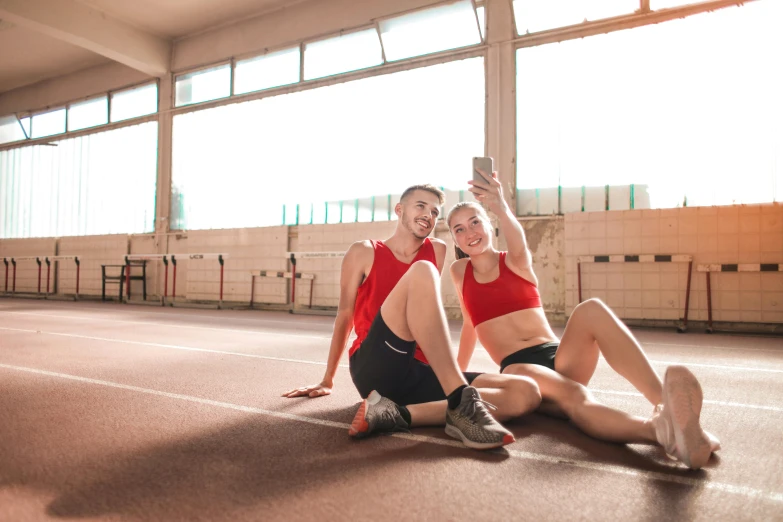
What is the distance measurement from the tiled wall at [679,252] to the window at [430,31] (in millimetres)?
3294

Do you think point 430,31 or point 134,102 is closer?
point 430,31

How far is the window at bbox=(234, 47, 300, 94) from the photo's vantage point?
930cm

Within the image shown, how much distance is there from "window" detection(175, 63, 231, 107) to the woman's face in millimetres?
9079

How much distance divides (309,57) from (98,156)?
6.23 meters

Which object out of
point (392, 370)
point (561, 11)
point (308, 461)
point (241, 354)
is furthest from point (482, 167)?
point (561, 11)

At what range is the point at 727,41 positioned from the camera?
6055 mm

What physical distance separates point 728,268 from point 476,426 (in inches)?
217

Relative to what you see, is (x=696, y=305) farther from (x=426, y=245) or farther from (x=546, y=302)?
(x=426, y=245)

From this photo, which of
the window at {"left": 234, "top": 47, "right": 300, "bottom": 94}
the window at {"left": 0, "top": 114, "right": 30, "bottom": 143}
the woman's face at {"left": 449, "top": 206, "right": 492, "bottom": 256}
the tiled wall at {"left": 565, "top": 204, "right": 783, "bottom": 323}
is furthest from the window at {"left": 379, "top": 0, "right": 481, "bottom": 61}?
the window at {"left": 0, "top": 114, "right": 30, "bottom": 143}

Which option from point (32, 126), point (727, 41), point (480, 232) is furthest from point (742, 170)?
point (32, 126)

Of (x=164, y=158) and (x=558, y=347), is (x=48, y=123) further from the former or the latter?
(x=558, y=347)

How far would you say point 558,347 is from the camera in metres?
2.01

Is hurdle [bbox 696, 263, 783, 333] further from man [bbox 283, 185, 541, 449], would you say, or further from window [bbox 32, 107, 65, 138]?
window [bbox 32, 107, 65, 138]

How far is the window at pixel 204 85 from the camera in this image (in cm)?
1006
